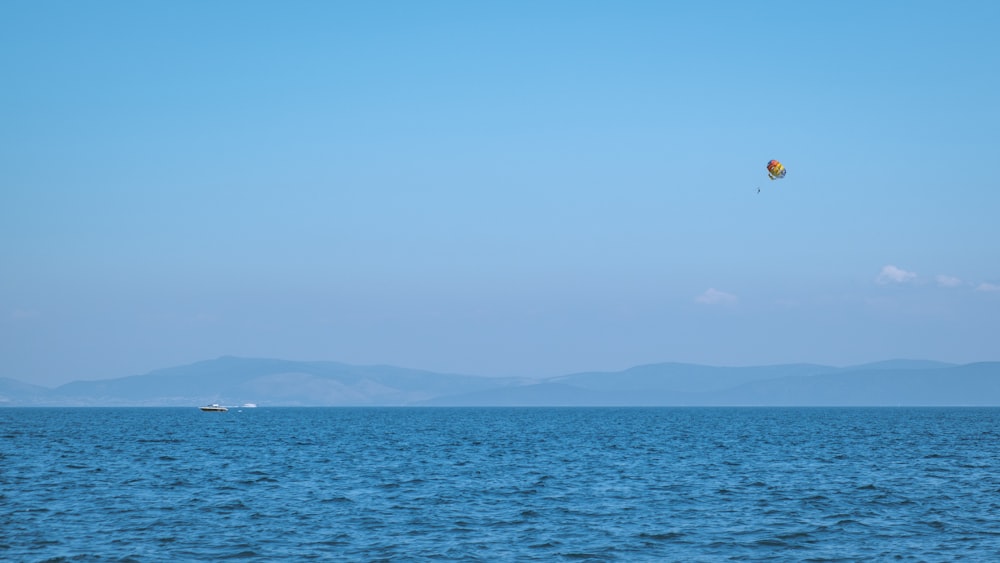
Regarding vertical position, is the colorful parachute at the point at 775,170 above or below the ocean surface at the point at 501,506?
above

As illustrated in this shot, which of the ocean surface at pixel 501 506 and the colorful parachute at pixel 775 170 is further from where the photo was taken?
the colorful parachute at pixel 775 170

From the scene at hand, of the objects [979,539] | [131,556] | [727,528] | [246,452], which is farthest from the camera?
[246,452]

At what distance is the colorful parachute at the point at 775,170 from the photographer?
7262 cm

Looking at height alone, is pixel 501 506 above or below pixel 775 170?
below

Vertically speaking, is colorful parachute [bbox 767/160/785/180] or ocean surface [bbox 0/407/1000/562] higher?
colorful parachute [bbox 767/160/785/180]

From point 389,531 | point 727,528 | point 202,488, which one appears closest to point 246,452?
point 202,488

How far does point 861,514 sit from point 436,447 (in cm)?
5169

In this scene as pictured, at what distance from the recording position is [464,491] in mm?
50125

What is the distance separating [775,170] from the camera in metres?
73.2

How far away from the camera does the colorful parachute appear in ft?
→ 238

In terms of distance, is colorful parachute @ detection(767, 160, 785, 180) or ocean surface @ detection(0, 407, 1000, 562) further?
colorful parachute @ detection(767, 160, 785, 180)

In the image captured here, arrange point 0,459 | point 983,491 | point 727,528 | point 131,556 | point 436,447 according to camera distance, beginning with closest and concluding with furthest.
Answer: point 131,556
point 727,528
point 983,491
point 0,459
point 436,447

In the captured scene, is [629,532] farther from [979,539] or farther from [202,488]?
[202,488]

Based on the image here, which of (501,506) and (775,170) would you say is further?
(775,170)
